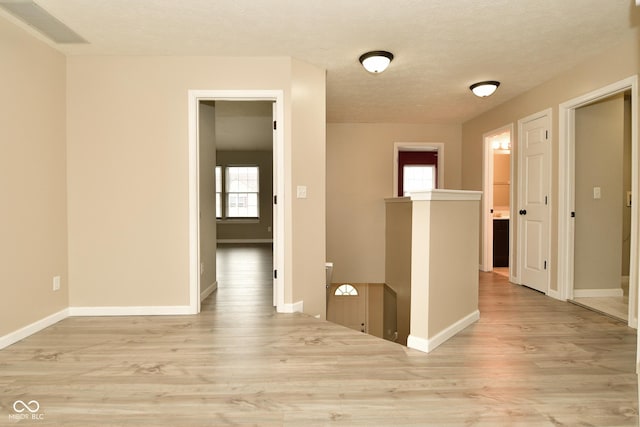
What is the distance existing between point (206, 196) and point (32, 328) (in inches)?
80.8

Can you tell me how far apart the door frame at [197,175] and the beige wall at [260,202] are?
6.87 metres

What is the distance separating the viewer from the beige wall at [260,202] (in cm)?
1050

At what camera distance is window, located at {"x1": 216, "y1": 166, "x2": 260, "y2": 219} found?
413 inches

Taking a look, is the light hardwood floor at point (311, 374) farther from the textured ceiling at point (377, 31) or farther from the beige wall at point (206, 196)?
the textured ceiling at point (377, 31)

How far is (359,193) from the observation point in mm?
6641

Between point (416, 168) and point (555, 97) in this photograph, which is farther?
point (416, 168)

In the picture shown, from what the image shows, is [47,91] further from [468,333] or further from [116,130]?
[468,333]

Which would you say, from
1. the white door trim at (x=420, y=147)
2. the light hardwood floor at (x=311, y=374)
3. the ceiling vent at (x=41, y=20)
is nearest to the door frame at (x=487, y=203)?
the white door trim at (x=420, y=147)

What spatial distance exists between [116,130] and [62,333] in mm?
1867

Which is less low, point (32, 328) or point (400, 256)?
point (400, 256)

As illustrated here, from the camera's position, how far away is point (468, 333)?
3100 millimetres

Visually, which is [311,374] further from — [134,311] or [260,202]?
[260,202]

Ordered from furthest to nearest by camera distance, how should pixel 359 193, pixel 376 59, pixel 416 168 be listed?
pixel 416 168 < pixel 359 193 < pixel 376 59

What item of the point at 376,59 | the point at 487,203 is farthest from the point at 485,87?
the point at 487,203
